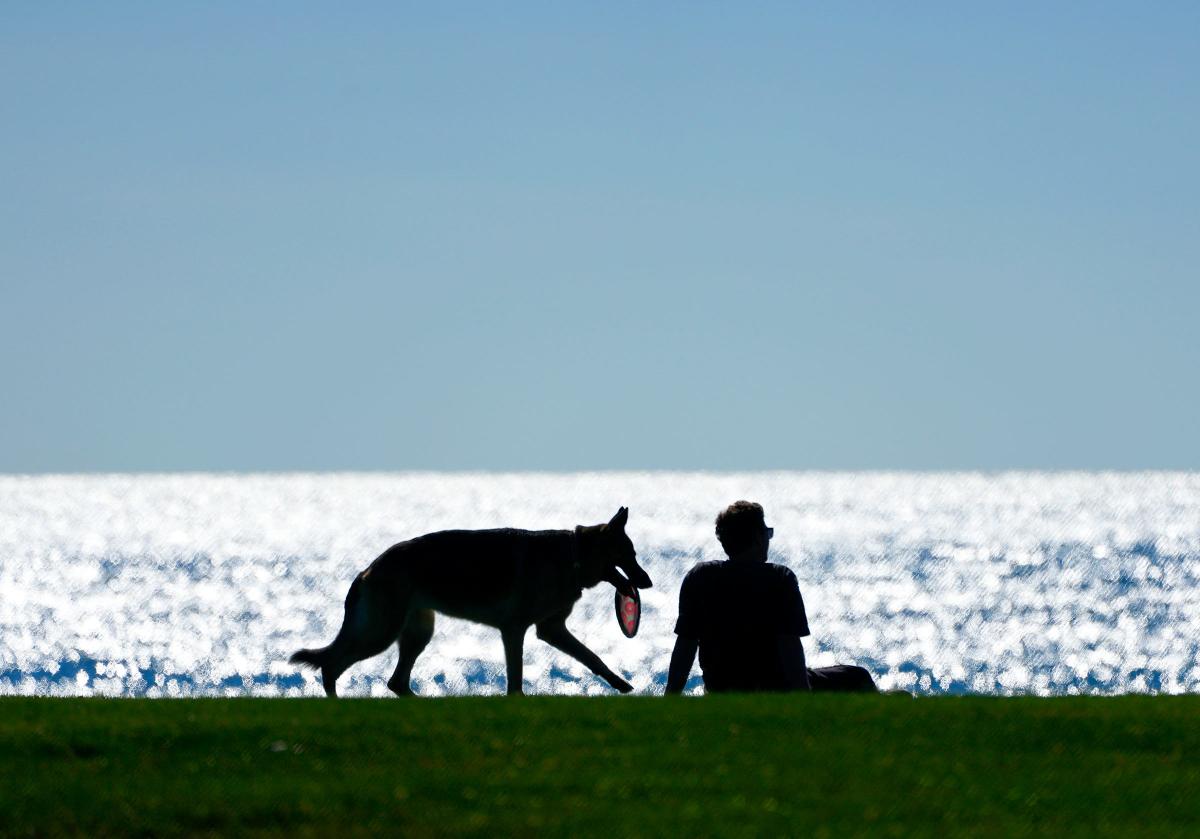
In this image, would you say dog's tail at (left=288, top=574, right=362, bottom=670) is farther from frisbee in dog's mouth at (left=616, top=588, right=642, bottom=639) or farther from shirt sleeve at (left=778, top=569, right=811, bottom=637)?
shirt sleeve at (left=778, top=569, right=811, bottom=637)

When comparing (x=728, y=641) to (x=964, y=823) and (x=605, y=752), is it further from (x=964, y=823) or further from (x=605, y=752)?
(x=964, y=823)

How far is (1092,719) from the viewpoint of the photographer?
1207cm

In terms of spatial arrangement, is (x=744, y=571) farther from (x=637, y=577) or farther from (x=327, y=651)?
(x=327, y=651)

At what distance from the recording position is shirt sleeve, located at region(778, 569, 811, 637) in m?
12.1

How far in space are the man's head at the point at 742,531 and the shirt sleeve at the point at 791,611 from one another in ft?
0.82

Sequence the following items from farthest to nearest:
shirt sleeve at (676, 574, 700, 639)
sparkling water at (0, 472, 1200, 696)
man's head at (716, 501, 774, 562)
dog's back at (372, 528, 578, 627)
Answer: sparkling water at (0, 472, 1200, 696) < dog's back at (372, 528, 578, 627) < shirt sleeve at (676, 574, 700, 639) < man's head at (716, 501, 774, 562)

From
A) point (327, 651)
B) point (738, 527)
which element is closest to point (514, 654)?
point (327, 651)

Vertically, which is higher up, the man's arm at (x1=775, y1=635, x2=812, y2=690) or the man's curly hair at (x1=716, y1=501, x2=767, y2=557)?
the man's curly hair at (x1=716, y1=501, x2=767, y2=557)

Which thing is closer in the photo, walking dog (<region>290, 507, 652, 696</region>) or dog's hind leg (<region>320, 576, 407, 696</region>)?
walking dog (<region>290, 507, 652, 696</region>)

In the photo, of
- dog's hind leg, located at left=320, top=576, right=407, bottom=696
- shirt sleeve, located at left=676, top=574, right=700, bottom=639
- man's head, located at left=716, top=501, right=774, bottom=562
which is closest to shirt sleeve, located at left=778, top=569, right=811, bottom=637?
man's head, located at left=716, top=501, right=774, bottom=562

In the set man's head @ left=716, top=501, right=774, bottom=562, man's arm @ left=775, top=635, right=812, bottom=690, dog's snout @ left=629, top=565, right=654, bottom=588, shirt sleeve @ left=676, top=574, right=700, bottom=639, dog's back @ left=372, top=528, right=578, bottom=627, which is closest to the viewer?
man's head @ left=716, top=501, right=774, bottom=562

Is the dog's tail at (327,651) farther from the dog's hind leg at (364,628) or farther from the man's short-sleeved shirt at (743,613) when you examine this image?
the man's short-sleeved shirt at (743,613)

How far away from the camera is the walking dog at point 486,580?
13.6m

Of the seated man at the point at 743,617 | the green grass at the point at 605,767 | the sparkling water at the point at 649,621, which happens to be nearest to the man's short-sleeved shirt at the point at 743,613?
the seated man at the point at 743,617
